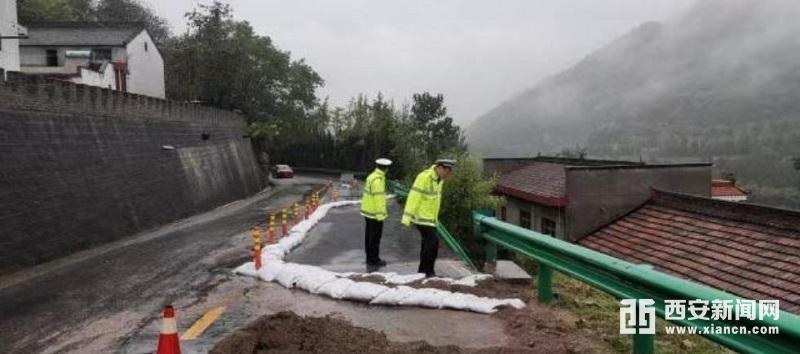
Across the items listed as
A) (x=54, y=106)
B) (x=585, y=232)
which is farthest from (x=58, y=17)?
(x=585, y=232)

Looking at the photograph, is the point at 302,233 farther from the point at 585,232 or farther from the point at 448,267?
the point at 585,232

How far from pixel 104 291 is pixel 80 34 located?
134 feet

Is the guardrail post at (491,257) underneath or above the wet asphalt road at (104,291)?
above

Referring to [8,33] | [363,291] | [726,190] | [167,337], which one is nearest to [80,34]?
[8,33]

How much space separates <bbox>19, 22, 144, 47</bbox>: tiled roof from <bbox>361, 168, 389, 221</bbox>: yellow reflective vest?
38.5m

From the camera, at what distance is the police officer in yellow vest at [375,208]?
35.3ft

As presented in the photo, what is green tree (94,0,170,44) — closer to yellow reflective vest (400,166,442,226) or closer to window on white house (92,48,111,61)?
window on white house (92,48,111,61)

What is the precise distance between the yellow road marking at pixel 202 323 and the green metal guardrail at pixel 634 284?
3292mm

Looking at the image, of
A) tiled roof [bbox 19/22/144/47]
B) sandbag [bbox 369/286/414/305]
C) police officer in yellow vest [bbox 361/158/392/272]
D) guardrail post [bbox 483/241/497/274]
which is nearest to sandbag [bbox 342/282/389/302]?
sandbag [bbox 369/286/414/305]

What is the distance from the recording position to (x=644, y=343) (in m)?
5.09

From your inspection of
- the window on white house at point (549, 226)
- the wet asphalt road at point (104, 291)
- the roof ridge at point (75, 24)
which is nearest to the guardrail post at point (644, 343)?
the wet asphalt road at point (104, 291)

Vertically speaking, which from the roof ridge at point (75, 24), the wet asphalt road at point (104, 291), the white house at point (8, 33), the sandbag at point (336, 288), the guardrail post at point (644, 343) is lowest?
the wet asphalt road at point (104, 291)

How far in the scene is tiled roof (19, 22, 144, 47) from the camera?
4428 centimetres

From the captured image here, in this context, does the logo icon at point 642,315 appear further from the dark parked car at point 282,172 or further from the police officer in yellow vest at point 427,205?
the dark parked car at point 282,172
